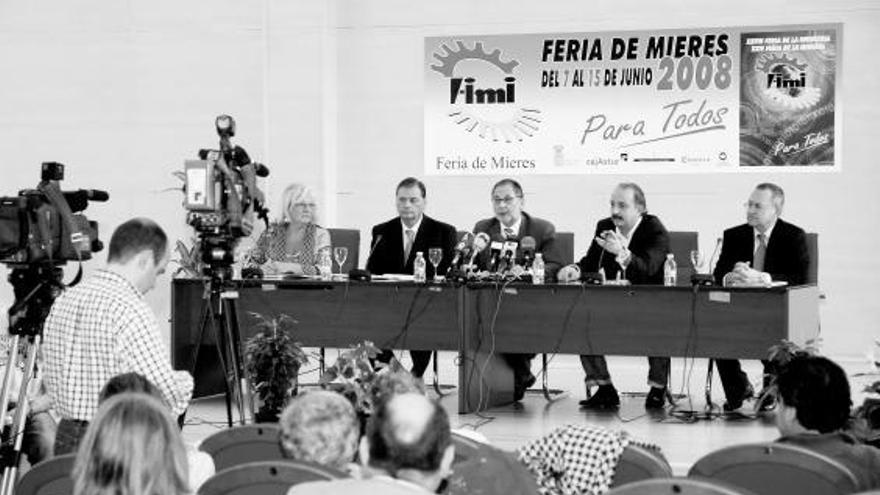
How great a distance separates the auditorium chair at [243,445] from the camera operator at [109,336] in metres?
0.51

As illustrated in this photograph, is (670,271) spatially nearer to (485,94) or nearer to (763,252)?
(763,252)

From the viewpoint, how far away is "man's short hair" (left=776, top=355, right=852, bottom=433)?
3.78 meters

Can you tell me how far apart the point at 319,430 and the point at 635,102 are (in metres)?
7.57

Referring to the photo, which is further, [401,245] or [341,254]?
[401,245]

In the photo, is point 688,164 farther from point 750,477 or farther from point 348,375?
point 750,477

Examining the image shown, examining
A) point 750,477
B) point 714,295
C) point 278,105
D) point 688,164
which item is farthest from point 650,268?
point 750,477

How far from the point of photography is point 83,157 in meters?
11.0

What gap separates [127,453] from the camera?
282 centimetres

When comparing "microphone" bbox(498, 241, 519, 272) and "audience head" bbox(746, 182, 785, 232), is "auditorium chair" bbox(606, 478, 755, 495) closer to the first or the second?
"microphone" bbox(498, 241, 519, 272)

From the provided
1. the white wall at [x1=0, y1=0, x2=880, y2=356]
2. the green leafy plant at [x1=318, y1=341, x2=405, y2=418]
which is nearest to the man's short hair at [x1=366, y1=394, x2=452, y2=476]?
the green leafy plant at [x1=318, y1=341, x2=405, y2=418]

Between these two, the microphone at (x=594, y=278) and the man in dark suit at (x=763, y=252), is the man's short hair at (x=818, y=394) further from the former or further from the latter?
the man in dark suit at (x=763, y=252)

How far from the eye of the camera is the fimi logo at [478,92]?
1061 centimetres

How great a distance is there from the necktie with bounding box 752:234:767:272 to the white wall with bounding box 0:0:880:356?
7.65 feet

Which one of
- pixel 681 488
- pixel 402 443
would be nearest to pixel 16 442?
pixel 402 443
